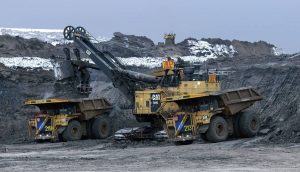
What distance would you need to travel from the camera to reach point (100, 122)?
101ft

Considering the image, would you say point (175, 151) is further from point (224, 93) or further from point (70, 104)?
point (70, 104)

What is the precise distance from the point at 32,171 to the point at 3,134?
54.1 feet

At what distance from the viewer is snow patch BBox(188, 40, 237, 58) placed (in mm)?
53625

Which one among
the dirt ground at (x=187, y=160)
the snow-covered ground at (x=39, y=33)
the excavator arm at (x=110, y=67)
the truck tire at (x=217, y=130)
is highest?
the snow-covered ground at (x=39, y=33)

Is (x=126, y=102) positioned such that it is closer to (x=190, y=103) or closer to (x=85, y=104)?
(x=85, y=104)

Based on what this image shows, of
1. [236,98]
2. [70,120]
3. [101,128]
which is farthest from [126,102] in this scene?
[236,98]

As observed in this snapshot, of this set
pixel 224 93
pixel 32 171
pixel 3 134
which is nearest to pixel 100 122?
pixel 3 134

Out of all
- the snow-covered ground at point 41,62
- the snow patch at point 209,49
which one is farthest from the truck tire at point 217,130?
the snow patch at point 209,49

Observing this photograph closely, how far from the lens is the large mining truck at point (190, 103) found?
2412 centimetres

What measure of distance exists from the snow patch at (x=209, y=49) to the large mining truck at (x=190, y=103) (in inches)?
976

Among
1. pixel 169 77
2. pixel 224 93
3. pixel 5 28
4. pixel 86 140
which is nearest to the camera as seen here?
pixel 224 93

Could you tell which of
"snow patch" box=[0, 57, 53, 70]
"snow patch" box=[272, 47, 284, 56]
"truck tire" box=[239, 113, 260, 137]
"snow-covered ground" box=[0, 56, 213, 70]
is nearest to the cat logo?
"truck tire" box=[239, 113, 260, 137]

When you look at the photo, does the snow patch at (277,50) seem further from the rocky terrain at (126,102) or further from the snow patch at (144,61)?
the snow patch at (144,61)

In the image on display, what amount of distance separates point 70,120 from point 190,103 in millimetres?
6919
